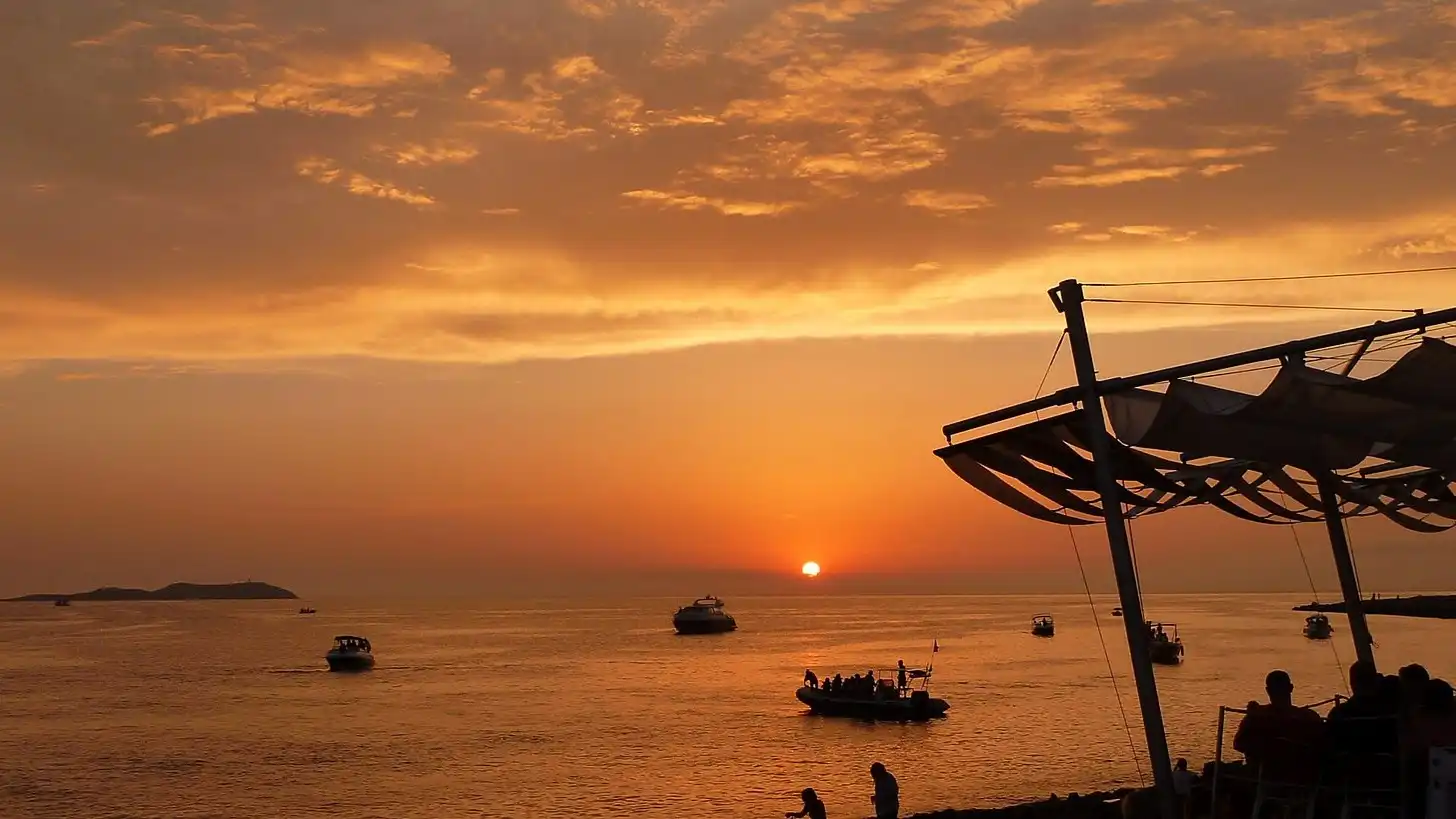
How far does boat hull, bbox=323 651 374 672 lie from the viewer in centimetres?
12288

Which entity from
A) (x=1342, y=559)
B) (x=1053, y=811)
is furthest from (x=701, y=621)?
(x=1342, y=559)

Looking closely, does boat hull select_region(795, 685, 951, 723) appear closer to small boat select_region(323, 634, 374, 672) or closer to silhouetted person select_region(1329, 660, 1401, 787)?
silhouetted person select_region(1329, 660, 1401, 787)

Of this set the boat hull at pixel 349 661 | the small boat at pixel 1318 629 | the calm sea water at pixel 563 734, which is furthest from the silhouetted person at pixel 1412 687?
the small boat at pixel 1318 629

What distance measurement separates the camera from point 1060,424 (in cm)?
1180

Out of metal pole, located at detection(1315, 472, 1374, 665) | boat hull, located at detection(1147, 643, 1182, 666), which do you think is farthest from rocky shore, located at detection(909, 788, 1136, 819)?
boat hull, located at detection(1147, 643, 1182, 666)

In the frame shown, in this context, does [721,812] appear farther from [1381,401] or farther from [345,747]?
[1381,401]

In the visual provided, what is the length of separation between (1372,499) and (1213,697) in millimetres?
75358

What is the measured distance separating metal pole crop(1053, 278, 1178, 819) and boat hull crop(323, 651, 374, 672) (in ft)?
400

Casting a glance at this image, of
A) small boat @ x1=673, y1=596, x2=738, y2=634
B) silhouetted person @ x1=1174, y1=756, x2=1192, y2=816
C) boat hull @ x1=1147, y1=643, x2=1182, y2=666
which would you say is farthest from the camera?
small boat @ x1=673, y1=596, x2=738, y2=634

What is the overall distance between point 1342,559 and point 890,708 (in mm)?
55283

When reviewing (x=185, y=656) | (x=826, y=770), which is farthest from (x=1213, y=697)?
(x=185, y=656)

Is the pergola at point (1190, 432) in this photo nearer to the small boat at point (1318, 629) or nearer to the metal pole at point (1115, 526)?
the metal pole at point (1115, 526)

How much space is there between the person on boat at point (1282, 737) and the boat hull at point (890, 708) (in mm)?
58638

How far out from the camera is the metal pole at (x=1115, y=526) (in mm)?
11031
